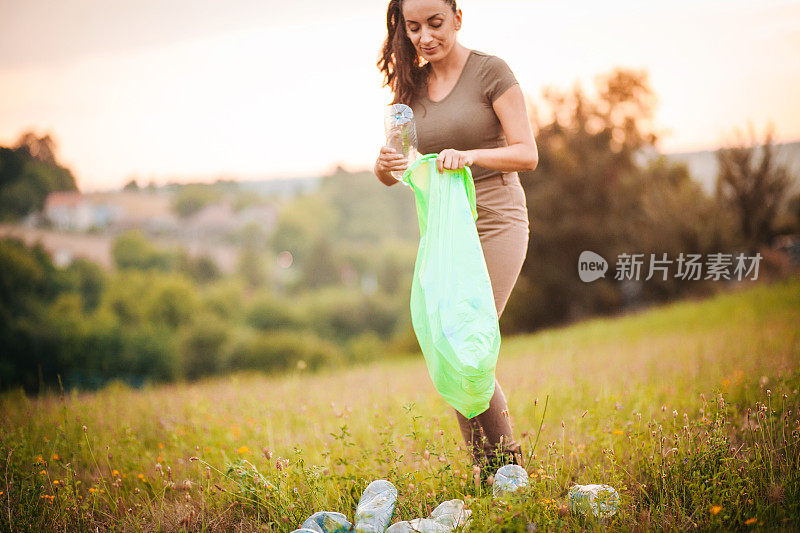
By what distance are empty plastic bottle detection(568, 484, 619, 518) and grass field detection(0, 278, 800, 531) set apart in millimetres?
46

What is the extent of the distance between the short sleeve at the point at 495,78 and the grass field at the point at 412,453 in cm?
145

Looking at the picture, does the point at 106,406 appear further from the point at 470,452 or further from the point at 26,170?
the point at 26,170

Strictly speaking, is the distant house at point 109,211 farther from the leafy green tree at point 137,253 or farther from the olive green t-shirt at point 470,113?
the olive green t-shirt at point 470,113

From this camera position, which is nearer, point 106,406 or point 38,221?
point 106,406

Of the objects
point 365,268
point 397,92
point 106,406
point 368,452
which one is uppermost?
point 397,92

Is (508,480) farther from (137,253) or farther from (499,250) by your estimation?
(137,253)

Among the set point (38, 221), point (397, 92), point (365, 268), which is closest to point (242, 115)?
point (38, 221)

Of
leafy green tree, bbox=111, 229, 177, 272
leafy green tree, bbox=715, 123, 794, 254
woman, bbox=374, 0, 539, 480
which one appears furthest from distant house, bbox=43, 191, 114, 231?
woman, bbox=374, 0, 539, 480

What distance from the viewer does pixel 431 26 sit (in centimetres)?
276

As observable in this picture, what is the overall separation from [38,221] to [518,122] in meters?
35.2

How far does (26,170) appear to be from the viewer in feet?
89.4

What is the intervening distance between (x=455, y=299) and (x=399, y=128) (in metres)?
0.87

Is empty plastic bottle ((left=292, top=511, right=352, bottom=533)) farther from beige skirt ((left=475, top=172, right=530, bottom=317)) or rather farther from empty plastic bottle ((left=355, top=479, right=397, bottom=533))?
beige skirt ((left=475, top=172, right=530, bottom=317))

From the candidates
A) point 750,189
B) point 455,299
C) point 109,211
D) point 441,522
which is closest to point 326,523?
point 441,522
